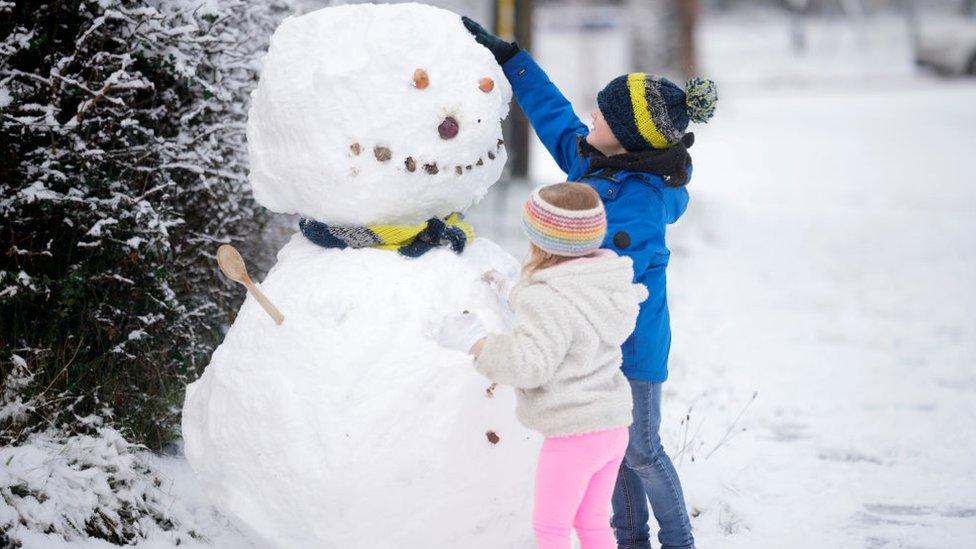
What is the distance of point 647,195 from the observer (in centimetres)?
308

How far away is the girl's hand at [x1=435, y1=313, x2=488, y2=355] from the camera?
104 inches

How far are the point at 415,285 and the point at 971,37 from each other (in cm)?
2329

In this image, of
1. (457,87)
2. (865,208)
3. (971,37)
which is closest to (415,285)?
(457,87)

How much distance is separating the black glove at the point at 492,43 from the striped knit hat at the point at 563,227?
2.41ft

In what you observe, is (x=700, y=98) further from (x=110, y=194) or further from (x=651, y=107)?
(x=110, y=194)

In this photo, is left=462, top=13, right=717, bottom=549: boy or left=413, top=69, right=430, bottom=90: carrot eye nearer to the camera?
left=413, top=69, right=430, bottom=90: carrot eye

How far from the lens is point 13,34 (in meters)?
3.51

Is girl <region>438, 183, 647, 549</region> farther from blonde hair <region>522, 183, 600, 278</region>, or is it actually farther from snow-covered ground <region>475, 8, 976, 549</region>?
snow-covered ground <region>475, 8, 976, 549</region>

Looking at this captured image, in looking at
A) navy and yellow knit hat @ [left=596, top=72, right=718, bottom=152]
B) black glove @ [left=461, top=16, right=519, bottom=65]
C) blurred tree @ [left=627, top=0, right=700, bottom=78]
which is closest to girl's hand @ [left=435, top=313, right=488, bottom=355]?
navy and yellow knit hat @ [left=596, top=72, right=718, bottom=152]

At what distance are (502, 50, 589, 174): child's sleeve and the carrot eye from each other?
471 millimetres

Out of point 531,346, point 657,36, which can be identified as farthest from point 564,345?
point 657,36

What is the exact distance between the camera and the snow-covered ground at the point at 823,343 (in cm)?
394

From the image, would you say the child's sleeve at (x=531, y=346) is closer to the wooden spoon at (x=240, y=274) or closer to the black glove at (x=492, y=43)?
the wooden spoon at (x=240, y=274)

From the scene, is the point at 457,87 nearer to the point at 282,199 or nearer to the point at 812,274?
the point at 282,199
